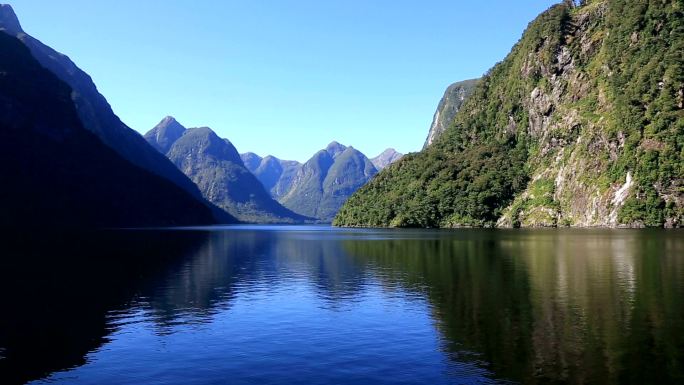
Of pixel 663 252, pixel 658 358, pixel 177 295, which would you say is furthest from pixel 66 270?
pixel 663 252

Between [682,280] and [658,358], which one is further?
[682,280]

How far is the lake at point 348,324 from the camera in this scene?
96.8 ft

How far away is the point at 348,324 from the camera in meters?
42.5

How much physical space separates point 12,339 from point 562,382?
34.3 metres

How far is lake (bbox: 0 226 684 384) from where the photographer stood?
29516mm

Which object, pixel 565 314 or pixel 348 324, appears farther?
pixel 565 314

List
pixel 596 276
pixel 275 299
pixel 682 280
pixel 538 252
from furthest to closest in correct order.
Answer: pixel 538 252, pixel 596 276, pixel 682 280, pixel 275 299

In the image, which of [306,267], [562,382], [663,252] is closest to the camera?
[562,382]

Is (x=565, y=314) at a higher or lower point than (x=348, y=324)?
higher

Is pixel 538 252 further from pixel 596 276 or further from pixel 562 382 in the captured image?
pixel 562 382

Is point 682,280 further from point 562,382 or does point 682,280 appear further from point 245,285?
point 245,285

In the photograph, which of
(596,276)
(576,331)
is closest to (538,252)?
(596,276)

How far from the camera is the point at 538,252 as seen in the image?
103 meters

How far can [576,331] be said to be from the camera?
3772 centimetres
